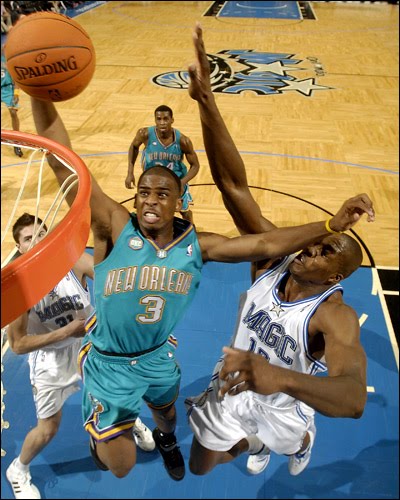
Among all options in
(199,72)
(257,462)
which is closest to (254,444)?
(257,462)

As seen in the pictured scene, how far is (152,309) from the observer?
287cm

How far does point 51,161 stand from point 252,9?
71.3ft

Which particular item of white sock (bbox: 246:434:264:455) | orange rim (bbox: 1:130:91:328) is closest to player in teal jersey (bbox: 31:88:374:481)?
orange rim (bbox: 1:130:91:328)

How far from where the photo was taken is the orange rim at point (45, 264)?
1.68 metres

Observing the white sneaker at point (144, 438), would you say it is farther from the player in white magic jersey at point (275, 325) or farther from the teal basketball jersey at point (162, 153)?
the teal basketball jersey at point (162, 153)

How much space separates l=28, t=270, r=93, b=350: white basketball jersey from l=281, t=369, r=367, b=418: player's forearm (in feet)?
6.08

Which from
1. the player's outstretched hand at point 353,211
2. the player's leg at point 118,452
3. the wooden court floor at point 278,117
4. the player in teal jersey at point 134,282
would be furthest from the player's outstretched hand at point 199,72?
the wooden court floor at point 278,117

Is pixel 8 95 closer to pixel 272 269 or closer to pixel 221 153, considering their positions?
pixel 221 153

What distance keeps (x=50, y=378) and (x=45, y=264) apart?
63.7 inches

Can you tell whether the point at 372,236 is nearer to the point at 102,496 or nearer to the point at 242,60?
the point at 102,496

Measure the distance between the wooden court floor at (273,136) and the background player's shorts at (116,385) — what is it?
27.2 inches

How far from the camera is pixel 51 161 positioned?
9.13ft

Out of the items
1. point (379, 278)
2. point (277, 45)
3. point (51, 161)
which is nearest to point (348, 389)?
point (51, 161)

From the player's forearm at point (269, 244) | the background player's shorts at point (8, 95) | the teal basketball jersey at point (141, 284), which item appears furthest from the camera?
the background player's shorts at point (8, 95)
